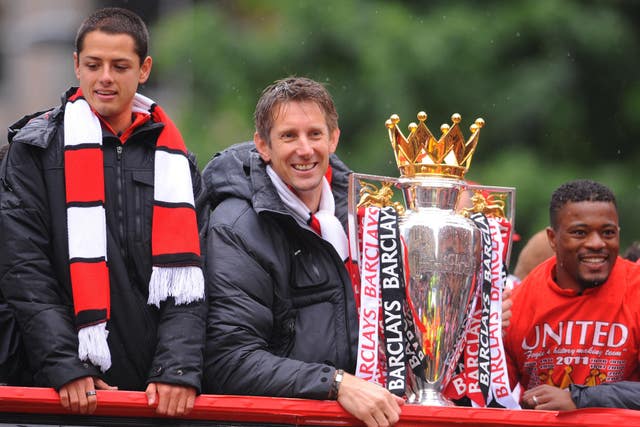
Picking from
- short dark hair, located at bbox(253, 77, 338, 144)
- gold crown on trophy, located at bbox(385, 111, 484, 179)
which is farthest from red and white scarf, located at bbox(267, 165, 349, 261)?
gold crown on trophy, located at bbox(385, 111, 484, 179)

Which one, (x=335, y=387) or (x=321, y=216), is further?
(x=321, y=216)

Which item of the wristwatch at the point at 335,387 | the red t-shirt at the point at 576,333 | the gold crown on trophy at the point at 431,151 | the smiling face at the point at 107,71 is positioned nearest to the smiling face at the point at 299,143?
the gold crown on trophy at the point at 431,151

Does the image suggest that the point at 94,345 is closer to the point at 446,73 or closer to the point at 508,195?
the point at 508,195

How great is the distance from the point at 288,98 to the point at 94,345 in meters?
1.06

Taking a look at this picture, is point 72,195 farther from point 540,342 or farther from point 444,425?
point 540,342

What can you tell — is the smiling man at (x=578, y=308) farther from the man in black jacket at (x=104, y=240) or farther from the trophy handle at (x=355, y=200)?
the man in black jacket at (x=104, y=240)

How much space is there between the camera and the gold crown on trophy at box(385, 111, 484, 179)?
4.45 m

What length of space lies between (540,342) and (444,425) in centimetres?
→ 85

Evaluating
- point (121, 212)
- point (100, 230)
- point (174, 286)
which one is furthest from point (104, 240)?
point (174, 286)

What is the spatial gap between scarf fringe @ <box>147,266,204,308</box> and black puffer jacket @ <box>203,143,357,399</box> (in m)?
0.12

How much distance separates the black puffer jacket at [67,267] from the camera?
3957 millimetres

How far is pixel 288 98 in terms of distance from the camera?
4.40m

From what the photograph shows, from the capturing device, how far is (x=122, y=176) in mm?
4184

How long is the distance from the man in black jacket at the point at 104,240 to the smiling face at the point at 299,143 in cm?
31
